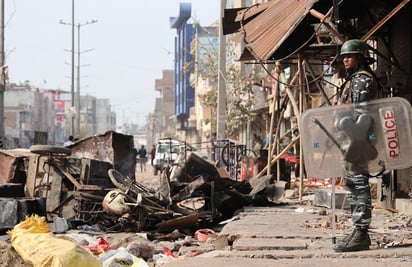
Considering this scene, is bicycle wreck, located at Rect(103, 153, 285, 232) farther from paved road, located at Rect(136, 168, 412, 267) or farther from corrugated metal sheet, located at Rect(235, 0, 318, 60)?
corrugated metal sheet, located at Rect(235, 0, 318, 60)

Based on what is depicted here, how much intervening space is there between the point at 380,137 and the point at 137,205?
16.6 ft

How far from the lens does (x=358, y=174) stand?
585cm

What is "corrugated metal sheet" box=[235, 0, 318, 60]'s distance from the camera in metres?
9.48

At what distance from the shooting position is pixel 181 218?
10.3 meters

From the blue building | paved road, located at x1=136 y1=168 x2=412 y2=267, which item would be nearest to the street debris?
paved road, located at x1=136 y1=168 x2=412 y2=267

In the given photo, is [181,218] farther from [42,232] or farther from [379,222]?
[42,232]

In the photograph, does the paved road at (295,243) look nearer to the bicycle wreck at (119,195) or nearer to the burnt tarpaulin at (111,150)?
the bicycle wreck at (119,195)

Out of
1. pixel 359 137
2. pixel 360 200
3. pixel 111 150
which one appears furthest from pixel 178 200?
pixel 359 137

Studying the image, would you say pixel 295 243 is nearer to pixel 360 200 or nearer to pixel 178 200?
pixel 360 200

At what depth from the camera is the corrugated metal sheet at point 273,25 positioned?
948cm

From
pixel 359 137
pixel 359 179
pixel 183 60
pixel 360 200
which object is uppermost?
pixel 183 60

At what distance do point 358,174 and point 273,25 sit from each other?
5.03 metres

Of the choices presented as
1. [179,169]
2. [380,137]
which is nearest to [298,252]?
[380,137]

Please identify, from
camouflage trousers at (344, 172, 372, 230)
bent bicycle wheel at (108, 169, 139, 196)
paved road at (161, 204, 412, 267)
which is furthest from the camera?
bent bicycle wheel at (108, 169, 139, 196)
